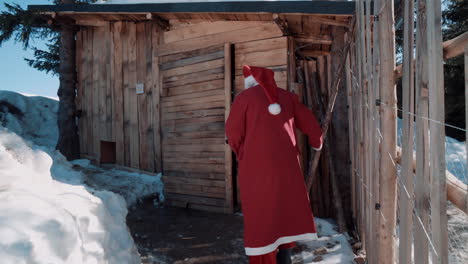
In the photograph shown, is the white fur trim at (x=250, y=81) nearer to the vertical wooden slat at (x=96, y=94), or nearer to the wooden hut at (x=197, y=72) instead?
the wooden hut at (x=197, y=72)

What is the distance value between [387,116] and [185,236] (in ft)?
10.8

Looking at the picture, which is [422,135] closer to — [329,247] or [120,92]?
[329,247]

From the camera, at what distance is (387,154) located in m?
2.30

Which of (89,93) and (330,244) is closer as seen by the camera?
(330,244)

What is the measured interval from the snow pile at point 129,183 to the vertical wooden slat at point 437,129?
5509 millimetres

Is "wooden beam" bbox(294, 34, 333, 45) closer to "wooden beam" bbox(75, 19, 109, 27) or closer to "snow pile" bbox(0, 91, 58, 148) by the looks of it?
"wooden beam" bbox(75, 19, 109, 27)

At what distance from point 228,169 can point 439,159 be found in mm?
4388

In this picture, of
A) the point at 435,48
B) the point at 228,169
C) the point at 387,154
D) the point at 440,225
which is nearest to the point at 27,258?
the point at 440,225

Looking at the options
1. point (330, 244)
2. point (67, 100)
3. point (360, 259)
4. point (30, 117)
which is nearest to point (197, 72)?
point (330, 244)

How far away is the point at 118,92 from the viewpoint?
7926 millimetres

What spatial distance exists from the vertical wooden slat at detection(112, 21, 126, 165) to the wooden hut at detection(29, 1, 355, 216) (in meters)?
0.02

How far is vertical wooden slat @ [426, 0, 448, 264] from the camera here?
1207 millimetres

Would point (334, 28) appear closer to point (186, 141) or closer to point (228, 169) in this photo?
point (228, 169)

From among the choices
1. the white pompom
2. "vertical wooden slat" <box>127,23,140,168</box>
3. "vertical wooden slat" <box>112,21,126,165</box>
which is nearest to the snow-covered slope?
the white pompom
